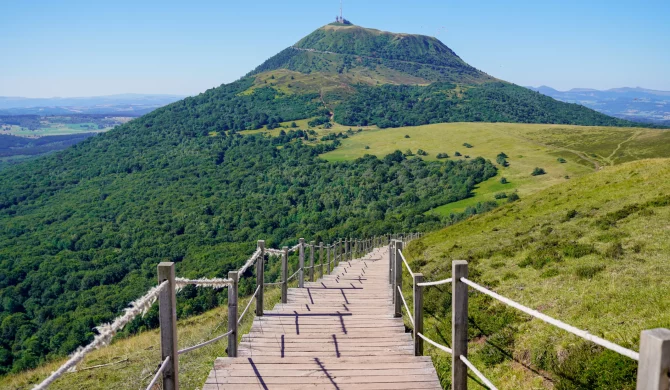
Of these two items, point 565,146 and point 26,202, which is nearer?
point 565,146

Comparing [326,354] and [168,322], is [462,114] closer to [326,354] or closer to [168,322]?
[326,354]

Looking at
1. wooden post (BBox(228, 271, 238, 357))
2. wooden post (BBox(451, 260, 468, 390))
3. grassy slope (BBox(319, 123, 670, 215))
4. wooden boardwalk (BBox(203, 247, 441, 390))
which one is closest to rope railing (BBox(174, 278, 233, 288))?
wooden post (BBox(228, 271, 238, 357))

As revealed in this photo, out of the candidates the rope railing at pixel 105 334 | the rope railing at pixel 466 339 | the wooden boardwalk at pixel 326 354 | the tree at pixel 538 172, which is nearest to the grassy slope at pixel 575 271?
the wooden boardwalk at pixel 326 354

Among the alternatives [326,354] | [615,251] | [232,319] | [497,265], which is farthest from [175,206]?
[326,354]

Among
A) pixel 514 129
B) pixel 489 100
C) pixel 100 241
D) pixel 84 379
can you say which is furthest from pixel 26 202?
pixel 489 100

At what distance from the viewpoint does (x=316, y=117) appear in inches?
6998

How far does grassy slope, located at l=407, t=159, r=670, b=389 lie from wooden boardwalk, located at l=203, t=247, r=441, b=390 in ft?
3.92

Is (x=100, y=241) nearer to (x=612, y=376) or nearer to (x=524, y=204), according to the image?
(x=524, y=204)

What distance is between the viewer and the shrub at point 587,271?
9.44 meters

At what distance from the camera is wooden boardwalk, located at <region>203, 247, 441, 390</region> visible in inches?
197

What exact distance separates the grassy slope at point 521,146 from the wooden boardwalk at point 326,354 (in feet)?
206

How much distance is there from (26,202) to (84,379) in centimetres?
12823

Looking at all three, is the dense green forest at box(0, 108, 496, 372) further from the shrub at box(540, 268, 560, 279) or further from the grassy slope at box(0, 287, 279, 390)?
the shrub at box(540, 268, 560, 279)

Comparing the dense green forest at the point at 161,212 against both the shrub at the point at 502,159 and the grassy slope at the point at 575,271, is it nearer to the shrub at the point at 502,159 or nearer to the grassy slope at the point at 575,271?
the shrub at the point at 502,159
